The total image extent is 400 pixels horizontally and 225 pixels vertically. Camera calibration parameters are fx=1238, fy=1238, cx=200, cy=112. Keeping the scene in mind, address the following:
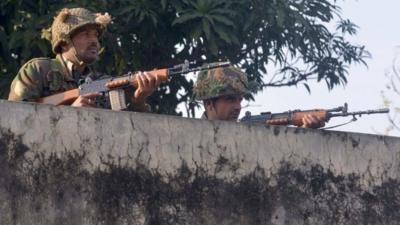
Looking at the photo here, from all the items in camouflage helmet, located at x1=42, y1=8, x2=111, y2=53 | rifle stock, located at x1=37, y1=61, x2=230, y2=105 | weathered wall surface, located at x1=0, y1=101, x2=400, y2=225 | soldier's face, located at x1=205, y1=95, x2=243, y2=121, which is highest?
camouflage helmet, located at x1=42, y1=8, x2=111, y2=53

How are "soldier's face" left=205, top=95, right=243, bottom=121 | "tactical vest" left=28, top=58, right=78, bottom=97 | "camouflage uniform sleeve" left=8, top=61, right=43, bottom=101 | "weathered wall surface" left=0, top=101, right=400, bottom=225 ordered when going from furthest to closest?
"soldier's face" left=205, top=95, right=243, bottom=121, "tactical vest" left=28, top=58, right=78, bottom=97, "camouflage uniform sleeve" left=8, top=61, right=43, bottom=101, "weathered wall surface" left=0, top=101, right=400, bottom=225

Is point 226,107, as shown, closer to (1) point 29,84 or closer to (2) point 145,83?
(2) point 145,83

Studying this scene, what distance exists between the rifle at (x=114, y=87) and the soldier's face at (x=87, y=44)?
0.80ft

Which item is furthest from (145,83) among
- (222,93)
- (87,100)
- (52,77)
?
(222,93)

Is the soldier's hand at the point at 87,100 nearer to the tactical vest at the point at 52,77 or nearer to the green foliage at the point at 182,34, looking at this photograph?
the tactical vest at the point at 52,77

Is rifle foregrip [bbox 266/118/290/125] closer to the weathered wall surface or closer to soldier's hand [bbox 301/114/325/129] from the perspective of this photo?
soldier's hand [bbox 301/114/325/129]

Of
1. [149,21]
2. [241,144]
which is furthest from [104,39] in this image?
[241,144]

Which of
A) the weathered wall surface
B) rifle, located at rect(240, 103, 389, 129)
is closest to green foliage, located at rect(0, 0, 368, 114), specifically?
rifle, located at rect(240, 103, 389, 129)

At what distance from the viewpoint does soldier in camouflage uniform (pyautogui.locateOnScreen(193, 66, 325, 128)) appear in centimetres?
667

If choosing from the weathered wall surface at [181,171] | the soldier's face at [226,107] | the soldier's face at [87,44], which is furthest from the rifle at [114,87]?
the soldier's face at [226,107]

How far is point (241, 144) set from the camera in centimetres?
501

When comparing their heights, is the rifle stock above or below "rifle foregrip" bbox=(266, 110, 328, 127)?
above

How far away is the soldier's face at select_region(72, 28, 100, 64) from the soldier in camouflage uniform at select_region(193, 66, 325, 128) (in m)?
1.06

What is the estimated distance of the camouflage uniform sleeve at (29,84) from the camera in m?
5.54
